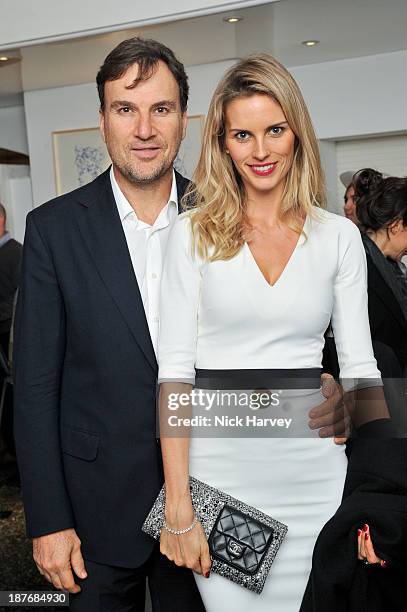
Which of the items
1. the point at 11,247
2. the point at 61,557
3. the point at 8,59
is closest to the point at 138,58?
the point at 61,557

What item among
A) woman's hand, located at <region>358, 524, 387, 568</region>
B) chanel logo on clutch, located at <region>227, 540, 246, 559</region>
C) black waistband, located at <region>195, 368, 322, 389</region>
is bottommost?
chanel logo on clutch, located at <region>227, 540, 246, 559</region>

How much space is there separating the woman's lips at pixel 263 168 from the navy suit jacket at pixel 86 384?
0.35 metres

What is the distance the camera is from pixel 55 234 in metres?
1.65

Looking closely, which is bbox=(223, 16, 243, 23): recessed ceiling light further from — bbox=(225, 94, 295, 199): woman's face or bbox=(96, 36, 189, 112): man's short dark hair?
bbox=(225, 94, 295, 199): woman's face

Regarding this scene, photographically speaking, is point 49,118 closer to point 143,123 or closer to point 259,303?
point 143,123

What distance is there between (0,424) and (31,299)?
1737mm

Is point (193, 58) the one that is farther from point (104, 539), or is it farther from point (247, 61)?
point (104, 539)

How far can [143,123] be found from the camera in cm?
166

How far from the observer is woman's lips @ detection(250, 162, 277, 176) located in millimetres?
1488

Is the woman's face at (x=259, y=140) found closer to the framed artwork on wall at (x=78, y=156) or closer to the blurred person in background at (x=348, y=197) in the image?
the blurred person in background at (x=348, y=197)

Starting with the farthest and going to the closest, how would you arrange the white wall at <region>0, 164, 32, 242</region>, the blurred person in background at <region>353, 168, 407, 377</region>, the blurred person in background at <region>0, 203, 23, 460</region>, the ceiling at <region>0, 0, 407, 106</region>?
the white wall at <region>0, 164, 32, 242</region> → the blurred person in background at <region>0, 203, 23, 460</region> → the ceiling at <region>0, 0, 407, 106</region> → the blurred person in background at <region>353, 168, 407, 377</region>

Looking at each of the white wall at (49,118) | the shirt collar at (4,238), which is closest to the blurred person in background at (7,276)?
the shirt collar at (4,238)

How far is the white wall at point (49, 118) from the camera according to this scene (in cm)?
267

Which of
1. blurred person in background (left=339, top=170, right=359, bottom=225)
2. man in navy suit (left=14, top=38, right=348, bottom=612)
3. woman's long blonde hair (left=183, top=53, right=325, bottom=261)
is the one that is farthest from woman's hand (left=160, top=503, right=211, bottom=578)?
blurred person in background (left=339, top=170, right=359, bottom=225)
